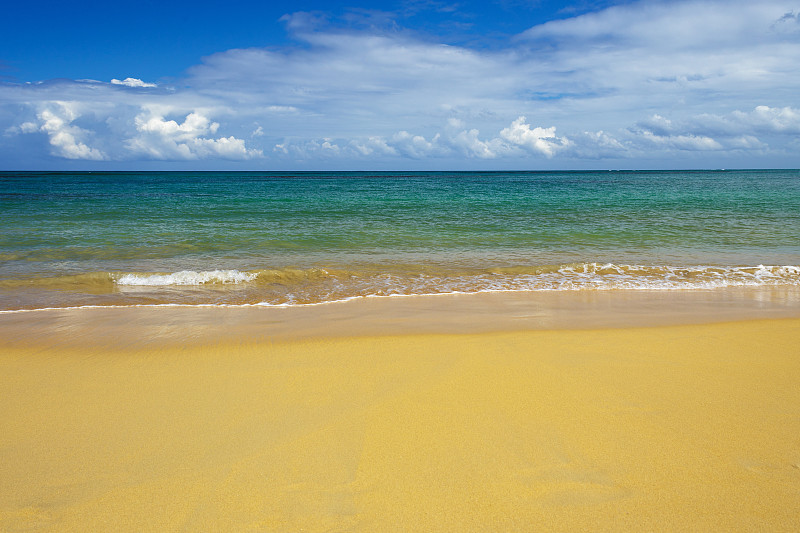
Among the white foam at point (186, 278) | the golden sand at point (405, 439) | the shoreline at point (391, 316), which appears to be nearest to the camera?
the golden sand at point (405, 439)

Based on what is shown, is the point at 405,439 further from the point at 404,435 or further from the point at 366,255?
the point at 366,255

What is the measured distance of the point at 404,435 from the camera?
3.42 metres

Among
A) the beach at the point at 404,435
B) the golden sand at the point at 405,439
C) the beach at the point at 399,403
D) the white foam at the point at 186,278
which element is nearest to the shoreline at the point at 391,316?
the beach at the point at 399,403

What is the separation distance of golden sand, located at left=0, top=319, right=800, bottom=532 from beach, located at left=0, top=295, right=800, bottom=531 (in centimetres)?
1

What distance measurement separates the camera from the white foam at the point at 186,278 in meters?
10.0

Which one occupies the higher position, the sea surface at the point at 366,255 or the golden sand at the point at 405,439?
the sea surface at the point at 366,255

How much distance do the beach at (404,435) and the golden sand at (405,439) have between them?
0.05 feet

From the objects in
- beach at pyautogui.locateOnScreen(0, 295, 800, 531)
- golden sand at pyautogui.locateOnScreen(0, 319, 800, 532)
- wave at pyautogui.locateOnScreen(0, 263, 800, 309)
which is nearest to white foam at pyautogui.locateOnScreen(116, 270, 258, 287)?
wave at pyautogui.locateOnScreen(0, 263, 800, 309)

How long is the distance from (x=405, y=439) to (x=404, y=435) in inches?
2.2

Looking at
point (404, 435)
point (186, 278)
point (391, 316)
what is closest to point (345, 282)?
point (391, 316)

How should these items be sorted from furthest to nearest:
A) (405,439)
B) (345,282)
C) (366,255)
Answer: (366,255) → (345,282) → (405,439)

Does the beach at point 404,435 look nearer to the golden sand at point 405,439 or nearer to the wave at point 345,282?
the golden sand at point 405,439

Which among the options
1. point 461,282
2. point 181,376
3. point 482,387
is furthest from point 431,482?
point 461,282

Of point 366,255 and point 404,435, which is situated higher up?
point 366,255
